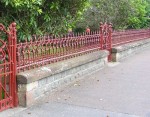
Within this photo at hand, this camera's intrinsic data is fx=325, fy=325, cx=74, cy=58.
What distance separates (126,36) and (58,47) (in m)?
6.38

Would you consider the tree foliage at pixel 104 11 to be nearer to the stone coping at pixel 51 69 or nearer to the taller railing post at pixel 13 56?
the stone coping at pixel 51 69

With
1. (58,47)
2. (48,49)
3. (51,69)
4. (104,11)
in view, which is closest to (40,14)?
(58,47)

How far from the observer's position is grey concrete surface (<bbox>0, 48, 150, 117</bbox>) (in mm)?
5570

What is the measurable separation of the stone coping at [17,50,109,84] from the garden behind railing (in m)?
0.15

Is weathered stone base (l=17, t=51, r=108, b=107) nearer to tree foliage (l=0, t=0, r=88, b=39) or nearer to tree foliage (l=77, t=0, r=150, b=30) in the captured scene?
tree foliage (l=0, t=0, r=88, b=39)

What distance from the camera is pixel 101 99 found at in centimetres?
647

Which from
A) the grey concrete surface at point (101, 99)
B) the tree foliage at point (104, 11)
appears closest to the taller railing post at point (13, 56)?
the grey concrete surface at point (101, 99)

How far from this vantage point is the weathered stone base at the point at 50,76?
227 inches

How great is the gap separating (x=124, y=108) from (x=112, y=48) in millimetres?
5513

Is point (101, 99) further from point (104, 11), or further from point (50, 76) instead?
point (104, 11)

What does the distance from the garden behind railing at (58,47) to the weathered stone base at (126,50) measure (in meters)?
0.28

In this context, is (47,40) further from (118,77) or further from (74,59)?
(118,77)

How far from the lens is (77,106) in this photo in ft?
19.6

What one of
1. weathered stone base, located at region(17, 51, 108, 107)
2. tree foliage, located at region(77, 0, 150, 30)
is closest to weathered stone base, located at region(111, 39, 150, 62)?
tree foliage, located at region(77, 0, 150, 30)
